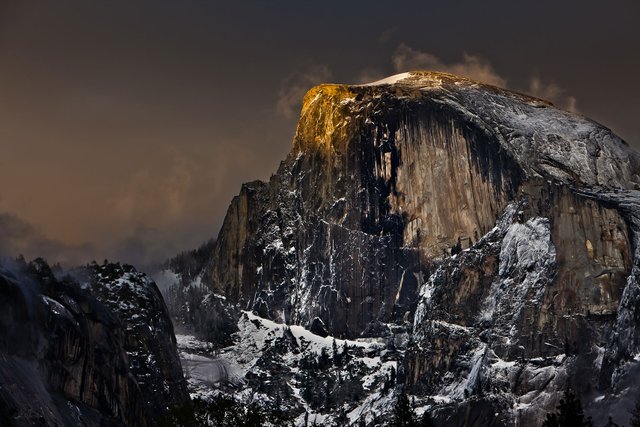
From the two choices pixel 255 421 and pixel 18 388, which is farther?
pixel 18 388

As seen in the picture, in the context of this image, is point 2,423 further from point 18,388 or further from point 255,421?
point 255,421

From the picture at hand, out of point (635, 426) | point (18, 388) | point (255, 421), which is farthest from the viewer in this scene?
point (18, 388)

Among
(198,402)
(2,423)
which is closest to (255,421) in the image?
(198,402)

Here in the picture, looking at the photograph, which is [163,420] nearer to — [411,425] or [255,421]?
[255,421]

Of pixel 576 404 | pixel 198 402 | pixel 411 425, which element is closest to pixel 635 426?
pixel 576 404

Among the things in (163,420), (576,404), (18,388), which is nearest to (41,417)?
(18,388)

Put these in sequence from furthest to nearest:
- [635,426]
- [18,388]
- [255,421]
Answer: [18,388], [635,426], [255,421]

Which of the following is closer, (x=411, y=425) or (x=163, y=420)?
(x=163, y=420)
